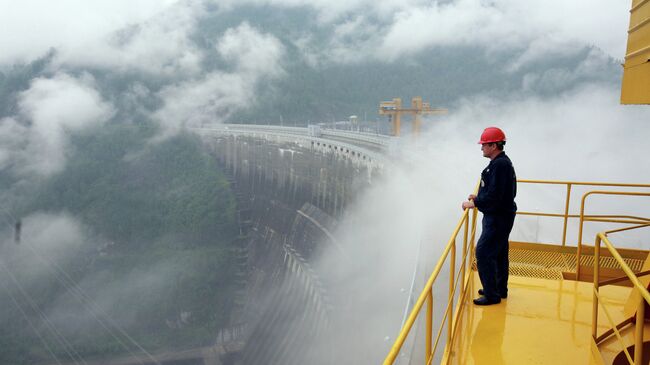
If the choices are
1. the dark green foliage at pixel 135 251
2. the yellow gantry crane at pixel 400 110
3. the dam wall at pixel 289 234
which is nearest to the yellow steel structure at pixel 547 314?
the dam wall at pixel 289 234

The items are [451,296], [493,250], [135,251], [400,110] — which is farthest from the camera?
[135,251]

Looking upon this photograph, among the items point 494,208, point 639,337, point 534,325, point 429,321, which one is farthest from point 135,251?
point 639,337

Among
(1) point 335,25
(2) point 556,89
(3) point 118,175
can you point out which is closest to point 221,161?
(3) point 118,175

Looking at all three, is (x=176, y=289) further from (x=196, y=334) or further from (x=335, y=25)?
(x=335, y=25)

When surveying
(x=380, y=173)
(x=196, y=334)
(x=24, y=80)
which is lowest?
(x=196, y=334)

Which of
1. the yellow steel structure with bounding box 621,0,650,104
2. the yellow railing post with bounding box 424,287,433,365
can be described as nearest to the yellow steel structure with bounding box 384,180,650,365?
the yellow railing post with bounding box 424,287,433,365

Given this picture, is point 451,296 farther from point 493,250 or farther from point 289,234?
point 289,234

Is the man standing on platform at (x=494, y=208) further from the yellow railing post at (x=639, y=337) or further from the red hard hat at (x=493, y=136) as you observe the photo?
the yellow railing post at (x=639, y=337)
